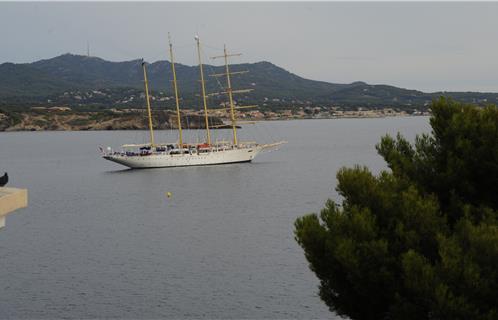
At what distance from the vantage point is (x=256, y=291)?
25781 millimetres

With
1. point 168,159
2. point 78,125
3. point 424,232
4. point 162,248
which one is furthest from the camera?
point 78,125

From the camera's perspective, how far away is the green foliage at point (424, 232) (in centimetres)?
1130

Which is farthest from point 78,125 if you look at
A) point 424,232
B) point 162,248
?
point 424,232

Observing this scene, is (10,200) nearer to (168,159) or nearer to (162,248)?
(162,248)

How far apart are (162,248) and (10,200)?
23.3m

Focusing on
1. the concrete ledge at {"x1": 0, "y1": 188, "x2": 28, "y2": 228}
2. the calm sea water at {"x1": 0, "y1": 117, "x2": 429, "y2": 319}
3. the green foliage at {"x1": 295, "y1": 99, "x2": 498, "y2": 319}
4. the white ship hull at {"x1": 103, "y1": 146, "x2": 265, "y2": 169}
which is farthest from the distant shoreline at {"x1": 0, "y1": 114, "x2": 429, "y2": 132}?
the concrete ledge at {"x1": 0, "y1": 188, "x2": 28, "y2": 228}

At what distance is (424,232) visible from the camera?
1263 cm

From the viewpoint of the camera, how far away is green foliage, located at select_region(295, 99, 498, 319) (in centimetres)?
1130

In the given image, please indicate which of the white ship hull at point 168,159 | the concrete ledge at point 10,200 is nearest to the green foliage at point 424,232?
the concrete ledge at point 10,200

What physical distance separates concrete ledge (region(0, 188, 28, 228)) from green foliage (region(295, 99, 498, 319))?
5.21 m

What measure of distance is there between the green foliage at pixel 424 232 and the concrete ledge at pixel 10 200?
17.1ft

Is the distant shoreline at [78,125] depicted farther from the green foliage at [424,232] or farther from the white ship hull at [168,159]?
the green foliage at [424,232]

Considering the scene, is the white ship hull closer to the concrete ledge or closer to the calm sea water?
the calm sea water

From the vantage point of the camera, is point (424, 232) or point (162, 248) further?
point (162, 248)
